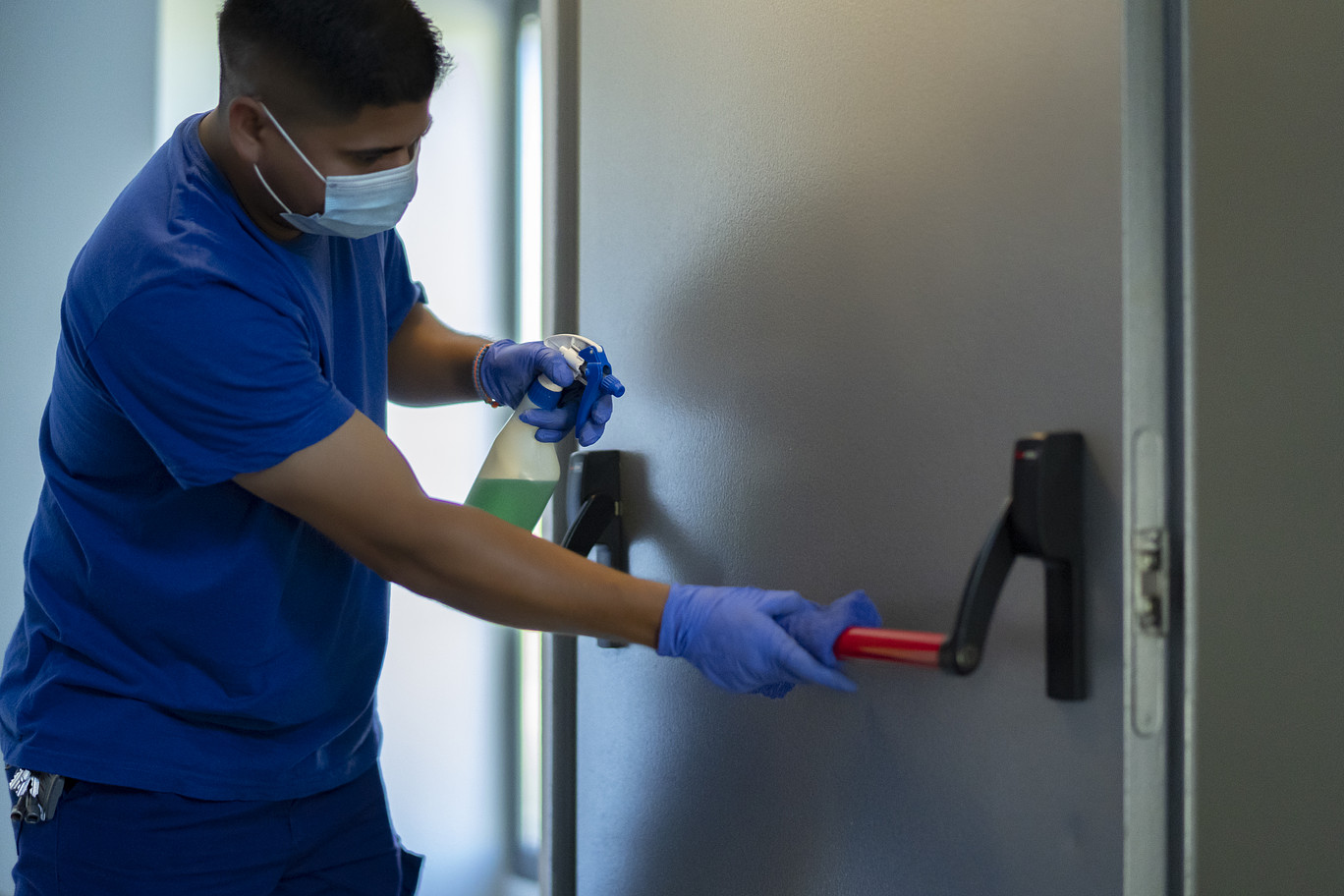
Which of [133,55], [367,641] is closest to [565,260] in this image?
[367,641]

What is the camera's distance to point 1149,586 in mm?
638

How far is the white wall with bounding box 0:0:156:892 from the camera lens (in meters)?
1.95

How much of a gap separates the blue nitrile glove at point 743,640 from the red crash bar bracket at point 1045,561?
0.11 m

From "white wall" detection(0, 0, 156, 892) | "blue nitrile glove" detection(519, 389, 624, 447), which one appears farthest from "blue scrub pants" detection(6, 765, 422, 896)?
"white wall" detection(0, 0, 156, 892)

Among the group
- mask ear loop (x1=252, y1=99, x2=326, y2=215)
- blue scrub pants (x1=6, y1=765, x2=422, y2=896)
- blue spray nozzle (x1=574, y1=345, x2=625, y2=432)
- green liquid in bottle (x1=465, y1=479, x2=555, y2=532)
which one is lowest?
blue scrub pants (x1=6, y1=765, x2=422, y2=896)

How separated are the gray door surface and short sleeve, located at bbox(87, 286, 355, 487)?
0.30 meters

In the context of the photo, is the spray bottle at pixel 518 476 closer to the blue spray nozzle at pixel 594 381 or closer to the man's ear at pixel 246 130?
the blue spray nozzle at pixel 594 381

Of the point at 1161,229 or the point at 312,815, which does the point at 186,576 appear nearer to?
the point at 312,815

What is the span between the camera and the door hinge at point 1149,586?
2.09ft

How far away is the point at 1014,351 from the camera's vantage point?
0.70 metres

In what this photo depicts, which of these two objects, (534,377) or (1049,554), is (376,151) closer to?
(534,377)

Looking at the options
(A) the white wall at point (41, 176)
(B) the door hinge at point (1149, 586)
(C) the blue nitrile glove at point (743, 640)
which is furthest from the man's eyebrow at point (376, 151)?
(A) the white wall at point (41, 176)

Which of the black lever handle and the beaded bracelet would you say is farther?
the beaded bracelet

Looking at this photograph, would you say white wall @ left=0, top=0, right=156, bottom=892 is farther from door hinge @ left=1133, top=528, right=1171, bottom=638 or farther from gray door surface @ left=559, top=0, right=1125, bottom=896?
door hinge @ left=1133, top=528, right=1171, bottom=638
